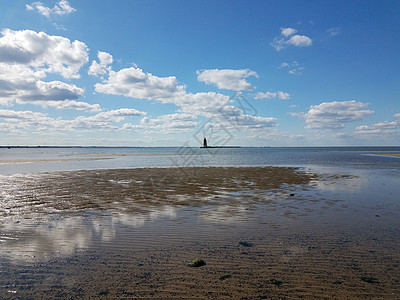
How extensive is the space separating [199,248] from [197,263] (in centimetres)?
106

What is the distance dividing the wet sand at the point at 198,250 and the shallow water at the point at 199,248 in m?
0.03

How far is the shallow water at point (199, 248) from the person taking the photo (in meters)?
5.36

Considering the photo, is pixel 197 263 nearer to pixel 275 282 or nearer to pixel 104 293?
pixel 275 282

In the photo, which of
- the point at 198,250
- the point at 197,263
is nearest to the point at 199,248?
the point at 198,250

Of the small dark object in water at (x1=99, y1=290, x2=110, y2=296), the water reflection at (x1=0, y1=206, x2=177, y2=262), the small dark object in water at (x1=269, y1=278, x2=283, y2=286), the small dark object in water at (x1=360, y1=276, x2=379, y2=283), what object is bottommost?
the small dark object in water at (x1=99, y1=290, x2=110, y2=296)

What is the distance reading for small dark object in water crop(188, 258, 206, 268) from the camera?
6344 millimetres

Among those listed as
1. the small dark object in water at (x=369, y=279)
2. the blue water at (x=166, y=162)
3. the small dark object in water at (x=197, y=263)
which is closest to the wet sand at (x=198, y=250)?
the small dark object in water at (x=369, y=279)

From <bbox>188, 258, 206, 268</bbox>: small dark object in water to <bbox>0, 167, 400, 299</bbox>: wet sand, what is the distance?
0.13 m

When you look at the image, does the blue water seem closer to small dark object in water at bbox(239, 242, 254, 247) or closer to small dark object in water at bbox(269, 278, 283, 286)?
small dark object in water at bbox(239, 242, 254, 247)

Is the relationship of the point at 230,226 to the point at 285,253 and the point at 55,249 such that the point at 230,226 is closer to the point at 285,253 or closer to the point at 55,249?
the point at 285,253

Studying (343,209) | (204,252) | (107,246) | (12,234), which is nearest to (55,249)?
(107,246)

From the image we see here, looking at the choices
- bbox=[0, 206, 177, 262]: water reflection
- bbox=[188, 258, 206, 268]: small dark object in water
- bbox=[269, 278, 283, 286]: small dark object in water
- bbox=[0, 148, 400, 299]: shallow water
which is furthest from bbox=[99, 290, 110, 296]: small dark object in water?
bbox=[269, 278, 283, 286]: small dark object in water

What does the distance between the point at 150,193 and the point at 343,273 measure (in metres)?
12.6

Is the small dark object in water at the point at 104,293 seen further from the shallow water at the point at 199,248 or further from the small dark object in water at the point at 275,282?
the small dark object in water at the point at 275,282
